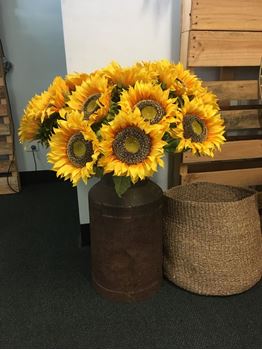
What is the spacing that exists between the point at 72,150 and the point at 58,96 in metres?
0.24

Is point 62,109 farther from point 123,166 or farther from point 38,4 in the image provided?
point 38,4

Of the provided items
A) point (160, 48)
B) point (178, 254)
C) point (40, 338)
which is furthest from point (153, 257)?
point (160, 48)

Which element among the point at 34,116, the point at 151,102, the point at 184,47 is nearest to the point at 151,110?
the point at 151,102

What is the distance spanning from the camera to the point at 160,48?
1.40m

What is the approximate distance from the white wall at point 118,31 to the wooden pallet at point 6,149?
112 cm

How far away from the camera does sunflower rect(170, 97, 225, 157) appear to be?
93cm

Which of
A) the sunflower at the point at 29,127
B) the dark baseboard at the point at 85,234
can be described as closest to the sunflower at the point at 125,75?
the sunflower at the point at 29,127

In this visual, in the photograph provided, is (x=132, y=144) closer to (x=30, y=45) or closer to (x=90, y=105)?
(x=90, y=105)

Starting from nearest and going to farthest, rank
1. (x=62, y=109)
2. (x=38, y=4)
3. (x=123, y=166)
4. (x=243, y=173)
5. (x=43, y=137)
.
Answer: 1. (x=123, y=166)
2. (x=62, y=109)
3. (x=43, y=137)
4. (x=243, y=173)
5. (x=38, y=4)

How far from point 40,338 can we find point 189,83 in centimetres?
107

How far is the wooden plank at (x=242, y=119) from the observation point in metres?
1.51

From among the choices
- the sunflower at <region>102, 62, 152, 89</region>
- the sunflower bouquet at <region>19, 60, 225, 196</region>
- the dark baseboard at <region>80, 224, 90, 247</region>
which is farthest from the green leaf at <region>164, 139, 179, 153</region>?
the dark baseboard at <region>80, 224, 90, 247</region>

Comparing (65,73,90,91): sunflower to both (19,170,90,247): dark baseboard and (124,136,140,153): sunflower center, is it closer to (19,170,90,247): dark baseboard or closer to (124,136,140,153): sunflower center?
(124,136,140,153): sunflower center

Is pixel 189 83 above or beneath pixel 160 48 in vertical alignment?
beneath
